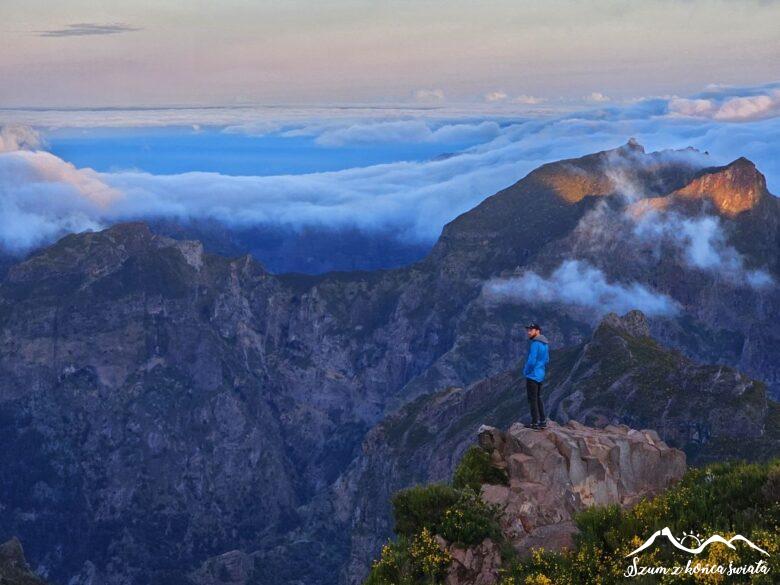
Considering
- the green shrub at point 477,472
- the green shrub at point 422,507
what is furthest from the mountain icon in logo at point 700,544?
the green shrub at point 477,472

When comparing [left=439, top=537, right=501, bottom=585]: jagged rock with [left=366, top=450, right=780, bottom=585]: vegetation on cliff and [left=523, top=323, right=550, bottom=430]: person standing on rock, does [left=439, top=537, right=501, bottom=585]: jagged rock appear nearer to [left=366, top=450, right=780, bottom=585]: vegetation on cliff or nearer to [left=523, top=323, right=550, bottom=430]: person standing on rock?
[left=366, top=450, right=780, bottom=585]: vegetation on cliff

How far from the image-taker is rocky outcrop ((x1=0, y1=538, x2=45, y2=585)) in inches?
6462

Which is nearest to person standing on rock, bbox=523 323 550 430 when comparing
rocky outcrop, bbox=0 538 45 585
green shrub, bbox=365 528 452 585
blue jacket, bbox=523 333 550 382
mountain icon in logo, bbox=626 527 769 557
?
blue jacket, bbox=523 333 550 382

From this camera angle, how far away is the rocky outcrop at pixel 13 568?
16412cm

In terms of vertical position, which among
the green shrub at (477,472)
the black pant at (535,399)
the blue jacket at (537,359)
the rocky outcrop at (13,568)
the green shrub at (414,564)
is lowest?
the rocky outcrop at (13,568)

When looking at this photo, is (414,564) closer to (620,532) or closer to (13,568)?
(620,532)

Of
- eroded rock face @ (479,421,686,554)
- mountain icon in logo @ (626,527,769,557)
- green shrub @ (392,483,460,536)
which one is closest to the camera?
mountain icon in logo @ (626,527,769,557)

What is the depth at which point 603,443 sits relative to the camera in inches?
2598

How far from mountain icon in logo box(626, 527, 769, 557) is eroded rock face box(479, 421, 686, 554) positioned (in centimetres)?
1093

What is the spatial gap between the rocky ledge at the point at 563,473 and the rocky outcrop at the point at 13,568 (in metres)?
117

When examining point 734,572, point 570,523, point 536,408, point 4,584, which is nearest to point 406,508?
point 570,523

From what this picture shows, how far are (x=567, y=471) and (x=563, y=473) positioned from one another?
38cm

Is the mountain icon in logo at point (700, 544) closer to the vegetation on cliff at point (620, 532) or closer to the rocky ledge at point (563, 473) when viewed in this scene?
the vegetation on cliff at point (620, 532)

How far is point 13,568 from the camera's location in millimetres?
174500
